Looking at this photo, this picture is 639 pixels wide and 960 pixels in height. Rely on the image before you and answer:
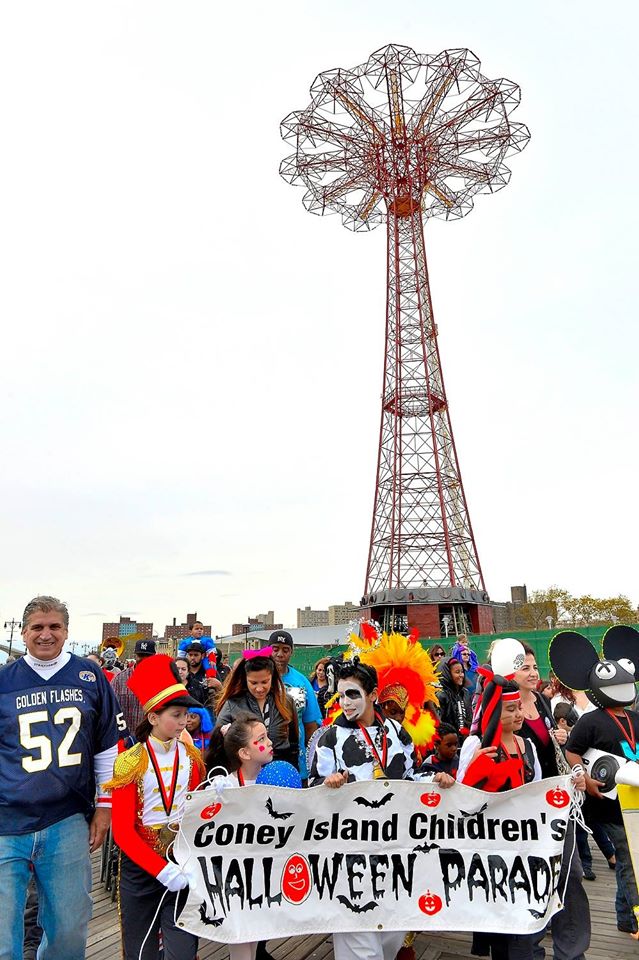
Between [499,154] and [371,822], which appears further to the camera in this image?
[499,154]

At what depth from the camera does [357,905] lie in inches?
141

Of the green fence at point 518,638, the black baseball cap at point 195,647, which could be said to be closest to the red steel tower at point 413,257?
the green fence at point 518,638

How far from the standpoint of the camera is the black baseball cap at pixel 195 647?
7922 mm

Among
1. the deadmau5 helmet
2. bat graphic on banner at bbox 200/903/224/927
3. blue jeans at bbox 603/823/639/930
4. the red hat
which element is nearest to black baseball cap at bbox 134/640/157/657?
the red hat

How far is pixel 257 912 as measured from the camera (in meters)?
3.51

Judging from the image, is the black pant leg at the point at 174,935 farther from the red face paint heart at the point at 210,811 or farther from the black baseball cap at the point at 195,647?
the black baseball cap at the point at 195,647

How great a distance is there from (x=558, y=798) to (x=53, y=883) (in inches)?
111

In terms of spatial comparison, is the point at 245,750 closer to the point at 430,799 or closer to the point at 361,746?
the point at 361,746

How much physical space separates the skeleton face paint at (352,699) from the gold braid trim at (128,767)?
117 cm

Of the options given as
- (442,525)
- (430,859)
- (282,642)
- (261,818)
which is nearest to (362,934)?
(430,859)

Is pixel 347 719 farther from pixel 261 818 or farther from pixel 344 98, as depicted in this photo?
pixel 344 98

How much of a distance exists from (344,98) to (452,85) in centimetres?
561

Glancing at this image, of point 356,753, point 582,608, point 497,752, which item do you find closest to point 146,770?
point 356,753

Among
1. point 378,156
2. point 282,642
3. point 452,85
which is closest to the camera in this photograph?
point 282,642
